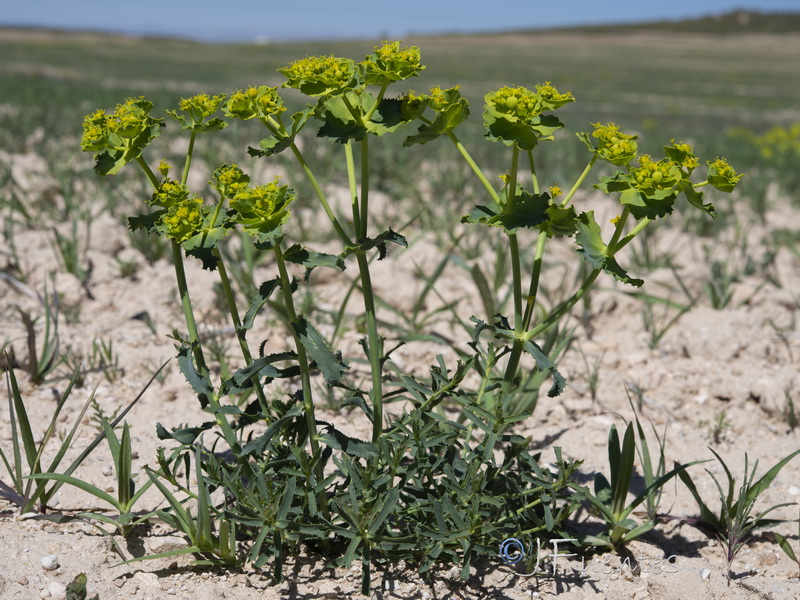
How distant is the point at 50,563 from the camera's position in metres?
1.67

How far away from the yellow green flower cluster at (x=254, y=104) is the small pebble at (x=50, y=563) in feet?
3.58

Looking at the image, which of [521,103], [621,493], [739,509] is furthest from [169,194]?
[739,509]

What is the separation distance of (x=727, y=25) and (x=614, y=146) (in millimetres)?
105176

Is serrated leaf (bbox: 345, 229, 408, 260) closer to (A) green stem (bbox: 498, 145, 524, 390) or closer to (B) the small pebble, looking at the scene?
(A) green stem (bbox: 498, 145, 524, 390)

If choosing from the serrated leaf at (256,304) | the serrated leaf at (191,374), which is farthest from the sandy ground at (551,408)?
the serrated leaf at (256,304)

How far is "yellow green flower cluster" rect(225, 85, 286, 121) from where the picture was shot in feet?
4.73

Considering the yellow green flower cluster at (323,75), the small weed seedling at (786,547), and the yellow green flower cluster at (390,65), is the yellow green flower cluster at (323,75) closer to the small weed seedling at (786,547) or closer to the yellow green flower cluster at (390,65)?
the yellow green flower cluster at (390,65)

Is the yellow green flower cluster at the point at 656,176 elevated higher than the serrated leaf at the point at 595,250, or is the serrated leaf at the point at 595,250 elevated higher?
the yellow green flower cluster at the point at 656,176

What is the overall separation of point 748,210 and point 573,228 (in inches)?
170

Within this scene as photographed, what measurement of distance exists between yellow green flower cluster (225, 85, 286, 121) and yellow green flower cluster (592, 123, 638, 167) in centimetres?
65

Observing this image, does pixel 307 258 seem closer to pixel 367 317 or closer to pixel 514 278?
pixel 367 317

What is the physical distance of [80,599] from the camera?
1.54 m

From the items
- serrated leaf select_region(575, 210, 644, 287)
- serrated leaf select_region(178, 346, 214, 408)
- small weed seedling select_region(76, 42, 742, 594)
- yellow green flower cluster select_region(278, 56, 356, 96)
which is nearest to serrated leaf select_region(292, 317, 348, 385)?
small weed seedling select_region(76, 42, 742, 594)

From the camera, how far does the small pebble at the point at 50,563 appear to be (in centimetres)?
167
